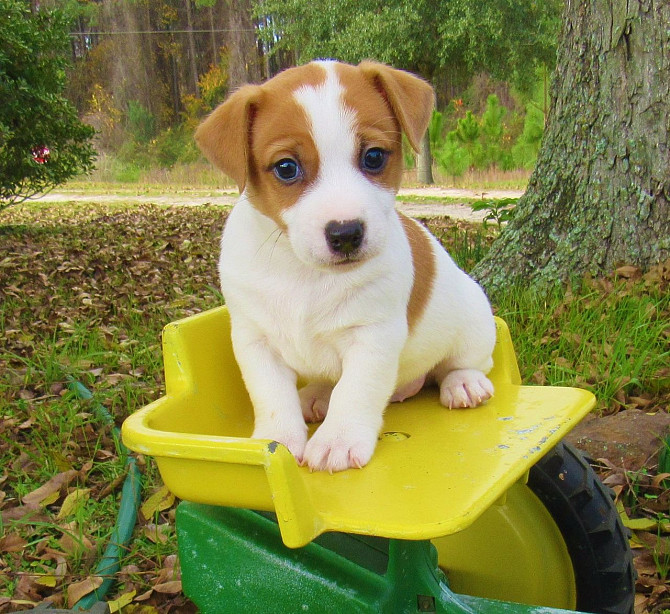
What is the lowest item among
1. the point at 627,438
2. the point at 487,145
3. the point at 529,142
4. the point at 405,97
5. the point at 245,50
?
the point at 487,145

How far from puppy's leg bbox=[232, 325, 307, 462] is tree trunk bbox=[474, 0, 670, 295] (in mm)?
2298

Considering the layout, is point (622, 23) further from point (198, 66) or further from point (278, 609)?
point (198, 66)

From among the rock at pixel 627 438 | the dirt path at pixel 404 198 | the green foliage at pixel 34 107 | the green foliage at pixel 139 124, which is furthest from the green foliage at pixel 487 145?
the rock at pixel 627 438

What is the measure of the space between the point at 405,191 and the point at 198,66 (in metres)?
12.2

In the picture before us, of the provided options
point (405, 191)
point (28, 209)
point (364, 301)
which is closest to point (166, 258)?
point (364, 301)

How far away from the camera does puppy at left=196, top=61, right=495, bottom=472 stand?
159 cm

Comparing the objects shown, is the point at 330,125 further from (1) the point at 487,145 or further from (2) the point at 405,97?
(1) the point at 487,145

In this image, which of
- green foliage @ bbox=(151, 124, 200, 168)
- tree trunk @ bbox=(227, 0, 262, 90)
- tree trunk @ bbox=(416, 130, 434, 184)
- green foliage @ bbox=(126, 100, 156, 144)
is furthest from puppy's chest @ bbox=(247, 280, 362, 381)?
green foliage @ bbox=(126, 100, 156, 144)

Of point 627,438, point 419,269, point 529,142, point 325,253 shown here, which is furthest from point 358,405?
point 529,142

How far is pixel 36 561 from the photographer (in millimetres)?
2287

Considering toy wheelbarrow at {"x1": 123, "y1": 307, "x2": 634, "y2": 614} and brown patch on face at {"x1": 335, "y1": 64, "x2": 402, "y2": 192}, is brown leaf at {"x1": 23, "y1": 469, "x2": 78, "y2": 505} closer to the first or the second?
toy wheelbarrow at {"x1": 123, "y1": 307, "x2": 634, "y2": 614}

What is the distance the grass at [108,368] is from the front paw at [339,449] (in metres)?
0.85

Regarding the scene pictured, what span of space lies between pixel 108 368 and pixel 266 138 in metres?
2.13

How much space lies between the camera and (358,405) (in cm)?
164
